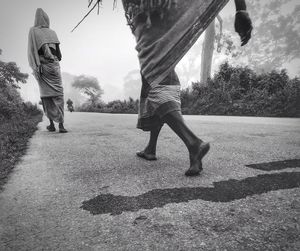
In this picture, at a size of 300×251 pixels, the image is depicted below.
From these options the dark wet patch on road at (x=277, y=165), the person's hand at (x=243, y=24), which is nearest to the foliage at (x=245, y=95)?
the dark wet patch on road at (x=277, y=165)

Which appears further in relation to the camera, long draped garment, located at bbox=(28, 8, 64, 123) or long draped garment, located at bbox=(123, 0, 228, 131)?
long draped garment, located at bbox=(28, 8, 64, 123)

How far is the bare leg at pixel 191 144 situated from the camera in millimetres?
1989

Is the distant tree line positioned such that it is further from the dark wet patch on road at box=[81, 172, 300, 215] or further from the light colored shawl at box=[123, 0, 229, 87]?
the dark wet patch on road at box=[81, 172, 300, 215]

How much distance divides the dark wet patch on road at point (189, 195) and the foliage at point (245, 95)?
697cm

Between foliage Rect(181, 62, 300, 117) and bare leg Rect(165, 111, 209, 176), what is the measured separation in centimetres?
691

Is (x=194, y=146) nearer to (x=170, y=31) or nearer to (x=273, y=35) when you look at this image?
(x=170, y=31)

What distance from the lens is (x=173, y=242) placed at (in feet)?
3.70

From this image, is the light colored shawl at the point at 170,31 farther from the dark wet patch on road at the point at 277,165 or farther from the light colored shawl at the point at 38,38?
the light colored shawl at the point at 38,38

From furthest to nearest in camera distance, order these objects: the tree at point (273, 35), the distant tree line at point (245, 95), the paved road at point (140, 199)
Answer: the tree at point (273, 35), the distant tree line at point (245, 95), the paved road at point (140, 199)

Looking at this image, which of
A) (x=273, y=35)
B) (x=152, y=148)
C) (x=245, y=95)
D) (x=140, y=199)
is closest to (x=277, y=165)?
(x=152, y=148)

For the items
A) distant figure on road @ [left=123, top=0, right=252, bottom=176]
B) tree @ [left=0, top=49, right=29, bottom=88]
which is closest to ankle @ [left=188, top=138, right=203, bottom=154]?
distant figure on road @ [left=123, top=0, right=252, bottom=176]

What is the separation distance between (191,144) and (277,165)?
28.8 inches

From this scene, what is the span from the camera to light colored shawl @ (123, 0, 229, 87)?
2080mm

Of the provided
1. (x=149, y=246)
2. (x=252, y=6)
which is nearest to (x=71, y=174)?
(x=149, y=246)
